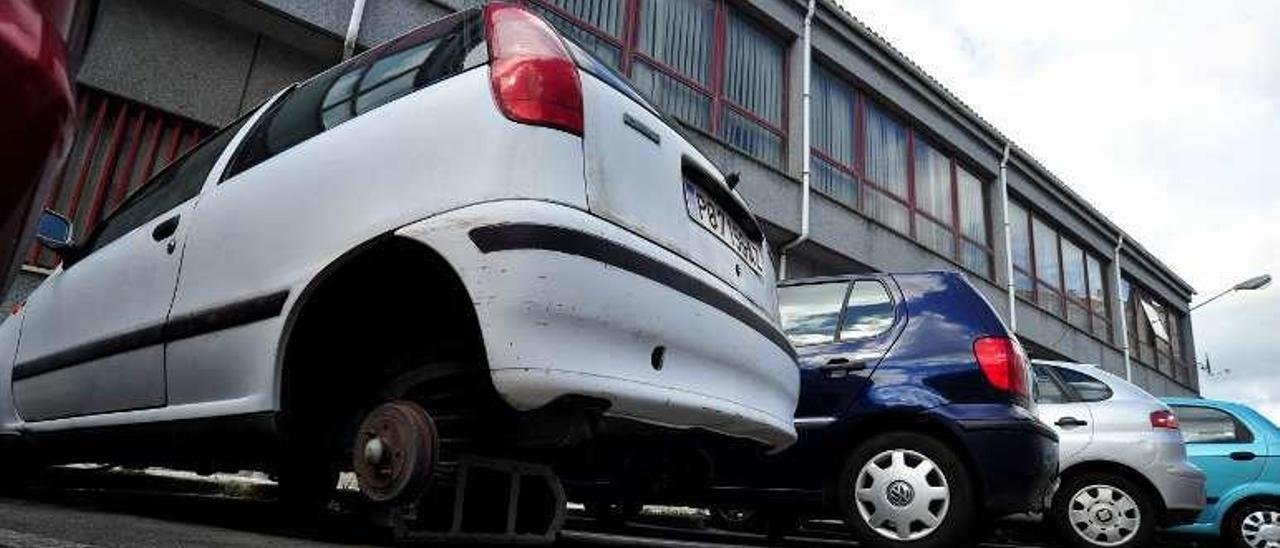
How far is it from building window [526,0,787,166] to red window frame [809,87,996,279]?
1132mm

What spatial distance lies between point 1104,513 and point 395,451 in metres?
5.55

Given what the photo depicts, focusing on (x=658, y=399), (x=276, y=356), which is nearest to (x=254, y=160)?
(x=276, y=356)

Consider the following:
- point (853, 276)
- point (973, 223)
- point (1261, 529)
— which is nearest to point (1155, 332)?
point (973, 223)

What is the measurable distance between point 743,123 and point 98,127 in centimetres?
778

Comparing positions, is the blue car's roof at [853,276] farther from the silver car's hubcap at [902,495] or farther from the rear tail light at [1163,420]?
the rear tail light at [1163,420]

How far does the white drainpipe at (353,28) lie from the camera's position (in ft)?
24.1

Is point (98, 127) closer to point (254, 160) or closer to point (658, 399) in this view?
point (254, 160)

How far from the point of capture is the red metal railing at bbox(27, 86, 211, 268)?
20.4 ft

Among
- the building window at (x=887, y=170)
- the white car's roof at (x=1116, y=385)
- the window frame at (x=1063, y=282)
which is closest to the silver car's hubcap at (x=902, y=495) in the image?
the white car's roof at (x=1116, y=385)

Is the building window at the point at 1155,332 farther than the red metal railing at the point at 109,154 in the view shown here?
Yes

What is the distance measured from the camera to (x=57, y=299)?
337cm

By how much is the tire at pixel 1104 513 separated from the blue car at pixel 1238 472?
2.73 m

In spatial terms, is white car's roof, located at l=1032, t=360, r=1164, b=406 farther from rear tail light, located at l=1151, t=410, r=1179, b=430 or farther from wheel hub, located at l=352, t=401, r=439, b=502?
wheel hub, located at l=352, t=401, r=439, b=502

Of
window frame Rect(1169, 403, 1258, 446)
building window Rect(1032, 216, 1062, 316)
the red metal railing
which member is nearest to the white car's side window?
the red metal railing
